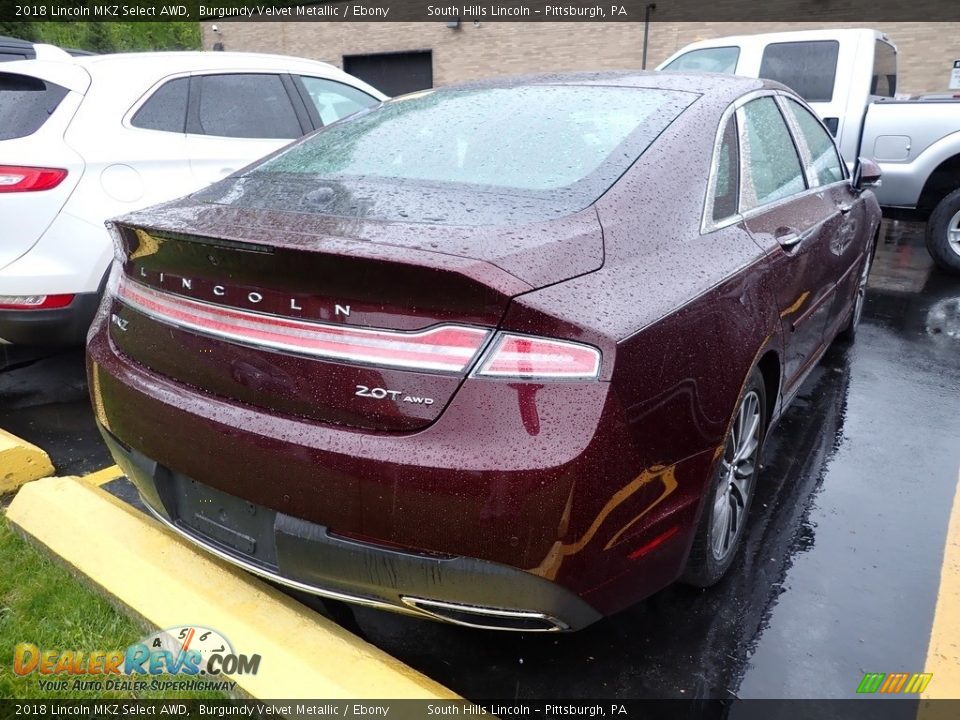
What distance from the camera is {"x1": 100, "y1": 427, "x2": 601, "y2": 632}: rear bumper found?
166 cm

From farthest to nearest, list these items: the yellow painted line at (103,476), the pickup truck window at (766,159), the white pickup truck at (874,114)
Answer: the white pickup truck at (874,114)
the yellow painted line at (103,476)
the pickup truck window at (766,159)

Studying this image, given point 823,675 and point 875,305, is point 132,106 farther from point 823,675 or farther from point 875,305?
point 875,305

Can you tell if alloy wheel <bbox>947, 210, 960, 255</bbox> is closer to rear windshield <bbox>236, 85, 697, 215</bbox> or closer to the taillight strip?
rear windshield <bbox>236, 85, 697, 215</bbox>

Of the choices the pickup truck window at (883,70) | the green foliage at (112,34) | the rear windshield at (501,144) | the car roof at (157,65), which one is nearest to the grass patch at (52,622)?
the rear windshield at (501,144)

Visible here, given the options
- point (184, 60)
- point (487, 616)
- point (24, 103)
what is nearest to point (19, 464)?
point (24, 103)

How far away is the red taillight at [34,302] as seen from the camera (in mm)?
3518

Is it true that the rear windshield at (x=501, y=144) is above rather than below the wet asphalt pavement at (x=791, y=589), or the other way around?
above

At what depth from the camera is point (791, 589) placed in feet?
8.14


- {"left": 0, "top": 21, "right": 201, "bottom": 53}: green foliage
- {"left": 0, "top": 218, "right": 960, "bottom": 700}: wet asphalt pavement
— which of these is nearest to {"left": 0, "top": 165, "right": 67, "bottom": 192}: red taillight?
{"left": 0, "top": 218, "right": 960, "bottom": 700}: wet asphalt pavement

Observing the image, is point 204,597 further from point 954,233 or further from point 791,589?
point 954,233

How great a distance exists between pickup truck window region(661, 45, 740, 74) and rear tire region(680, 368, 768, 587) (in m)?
5.97

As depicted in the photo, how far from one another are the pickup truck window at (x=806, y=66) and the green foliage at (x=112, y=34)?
2606cm

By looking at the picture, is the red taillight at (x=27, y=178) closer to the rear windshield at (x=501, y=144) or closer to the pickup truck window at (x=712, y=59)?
the rear windshield at (x=501, y=144)

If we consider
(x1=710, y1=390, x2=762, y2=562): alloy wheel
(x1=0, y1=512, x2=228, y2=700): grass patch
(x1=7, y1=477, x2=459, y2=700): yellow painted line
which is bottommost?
(x1=0, y1=512, x2=228, y2=700): grass patch
